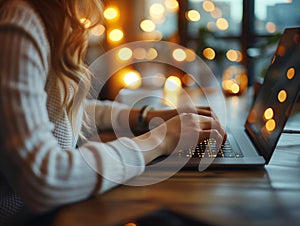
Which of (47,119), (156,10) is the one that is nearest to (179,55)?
(156,10)

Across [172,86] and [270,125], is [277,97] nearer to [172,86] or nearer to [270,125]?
[270,125]

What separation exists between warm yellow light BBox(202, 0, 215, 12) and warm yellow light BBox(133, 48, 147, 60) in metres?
0.63

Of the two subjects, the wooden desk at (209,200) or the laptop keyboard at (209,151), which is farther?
the laptop keyboard at (209,151)

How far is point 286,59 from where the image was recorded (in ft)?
3.78

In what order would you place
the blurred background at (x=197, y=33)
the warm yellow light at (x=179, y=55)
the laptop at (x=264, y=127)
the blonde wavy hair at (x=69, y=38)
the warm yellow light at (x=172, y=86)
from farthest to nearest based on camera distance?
the warm yellow light at (x=179, y=55)
the blurred background at (x=197, y=33)
the warm yellow light at (x=172, y=86)
the laptop at (x=264, y=127)
the blonde wavy hair at (x=69, y=38)

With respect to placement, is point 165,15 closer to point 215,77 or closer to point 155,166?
point 215,77

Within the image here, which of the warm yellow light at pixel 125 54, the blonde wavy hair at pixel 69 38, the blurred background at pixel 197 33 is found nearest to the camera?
the blonde wavy hair at pixel 69 38

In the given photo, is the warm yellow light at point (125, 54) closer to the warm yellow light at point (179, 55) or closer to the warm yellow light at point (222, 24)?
the warm yellow light at point (179, 55)

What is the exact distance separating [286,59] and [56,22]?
63 cm

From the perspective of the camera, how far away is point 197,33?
349 centimetres

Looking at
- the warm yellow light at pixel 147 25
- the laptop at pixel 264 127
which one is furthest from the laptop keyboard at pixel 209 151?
the warm yellow light at pixel 147 25

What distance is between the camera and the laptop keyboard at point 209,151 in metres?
0.96

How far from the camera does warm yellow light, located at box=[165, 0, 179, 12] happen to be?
3.56 m

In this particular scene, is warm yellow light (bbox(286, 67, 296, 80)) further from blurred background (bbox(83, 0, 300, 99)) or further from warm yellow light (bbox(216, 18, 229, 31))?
warm yellow light (bbox(216, 18, 229, 31))
